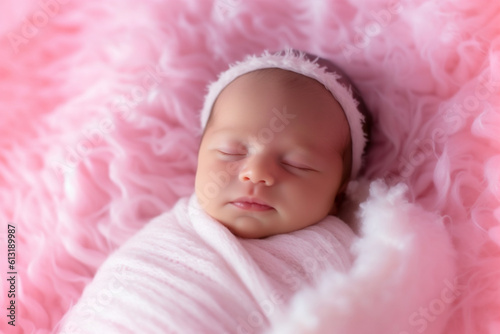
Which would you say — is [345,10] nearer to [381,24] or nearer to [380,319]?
[381,24]

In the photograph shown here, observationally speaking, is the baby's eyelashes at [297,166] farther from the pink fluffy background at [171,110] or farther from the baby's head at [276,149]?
the pink fluffy background at [171,110]

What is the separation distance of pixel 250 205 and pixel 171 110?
0.53m

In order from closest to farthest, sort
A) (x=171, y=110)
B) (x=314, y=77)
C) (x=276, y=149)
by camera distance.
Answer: (x=276, y=149) < (x=314, y=77) < (x=171, y=110)

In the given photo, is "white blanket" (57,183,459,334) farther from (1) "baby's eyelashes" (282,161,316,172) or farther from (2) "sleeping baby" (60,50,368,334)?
(1) "baby's eyelashes" (282,161,316,172)

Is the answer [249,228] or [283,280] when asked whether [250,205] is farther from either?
[283,280]

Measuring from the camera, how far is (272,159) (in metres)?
1.37

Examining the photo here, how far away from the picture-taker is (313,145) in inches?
55.3

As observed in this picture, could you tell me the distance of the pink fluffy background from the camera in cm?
146

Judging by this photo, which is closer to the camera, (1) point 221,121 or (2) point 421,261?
(2) point 421,261

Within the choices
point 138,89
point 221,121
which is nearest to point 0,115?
point 138,89

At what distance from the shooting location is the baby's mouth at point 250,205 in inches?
53.4

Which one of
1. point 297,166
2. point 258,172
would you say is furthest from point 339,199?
point 258,172

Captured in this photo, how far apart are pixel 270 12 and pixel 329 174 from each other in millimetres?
664

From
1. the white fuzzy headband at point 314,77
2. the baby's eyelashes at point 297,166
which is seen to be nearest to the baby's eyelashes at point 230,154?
the baby's eyelashes at point 297,166
